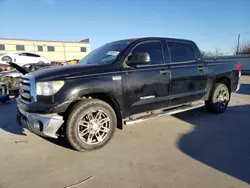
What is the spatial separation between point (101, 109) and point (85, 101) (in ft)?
0.97

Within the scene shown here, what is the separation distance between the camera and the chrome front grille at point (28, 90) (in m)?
2.98

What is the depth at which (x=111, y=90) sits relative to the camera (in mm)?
3301

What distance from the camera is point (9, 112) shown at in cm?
592

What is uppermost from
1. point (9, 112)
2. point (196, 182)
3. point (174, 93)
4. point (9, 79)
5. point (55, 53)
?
point (55, 53)

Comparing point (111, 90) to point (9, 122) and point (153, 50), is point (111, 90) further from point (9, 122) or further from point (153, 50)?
point (9, 122)

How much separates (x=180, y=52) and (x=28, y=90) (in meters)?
3.23

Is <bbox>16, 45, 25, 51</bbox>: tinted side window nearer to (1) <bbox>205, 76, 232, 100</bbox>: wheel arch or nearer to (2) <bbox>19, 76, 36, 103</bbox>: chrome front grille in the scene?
(2) <bbox>19, 76, 36, 103</bbox>: chrome front grille

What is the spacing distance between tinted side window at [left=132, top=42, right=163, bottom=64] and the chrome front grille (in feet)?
6.42

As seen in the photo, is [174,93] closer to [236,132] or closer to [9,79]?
[236,132]

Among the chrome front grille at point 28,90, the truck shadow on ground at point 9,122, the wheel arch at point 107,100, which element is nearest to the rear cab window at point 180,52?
the wheel arch at point 107,100

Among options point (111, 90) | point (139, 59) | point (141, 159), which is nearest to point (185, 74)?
point (139, 59)

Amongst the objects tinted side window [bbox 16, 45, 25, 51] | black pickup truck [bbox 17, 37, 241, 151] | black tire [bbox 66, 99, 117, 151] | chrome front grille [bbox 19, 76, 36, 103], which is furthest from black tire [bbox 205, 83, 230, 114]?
tinted side window [bbox 16, 45, 25, 51]

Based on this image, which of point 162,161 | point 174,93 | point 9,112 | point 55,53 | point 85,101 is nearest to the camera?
point 162,161

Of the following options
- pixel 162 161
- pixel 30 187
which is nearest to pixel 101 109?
pixel 162 161
